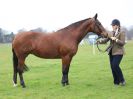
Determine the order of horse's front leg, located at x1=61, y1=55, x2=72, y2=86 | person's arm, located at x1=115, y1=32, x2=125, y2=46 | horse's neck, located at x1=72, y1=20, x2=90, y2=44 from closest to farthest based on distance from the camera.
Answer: person's arm, located at x1=115, y1=32, x2=125, y2=46, horse's front leg, located at x1=61, y1=55, x2=72, y2=86, horse's neck, located at x1=72, y1=20, x2=90, y2=44

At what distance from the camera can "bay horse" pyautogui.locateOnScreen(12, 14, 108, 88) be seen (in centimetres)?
1106

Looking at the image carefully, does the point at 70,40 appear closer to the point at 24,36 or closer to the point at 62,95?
the point at 24,36

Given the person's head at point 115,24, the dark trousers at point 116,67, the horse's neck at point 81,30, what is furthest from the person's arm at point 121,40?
the horse's neck at point 81,30

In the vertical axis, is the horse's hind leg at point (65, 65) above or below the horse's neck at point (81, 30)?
below

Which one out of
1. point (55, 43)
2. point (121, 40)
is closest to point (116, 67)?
point (121, 40)

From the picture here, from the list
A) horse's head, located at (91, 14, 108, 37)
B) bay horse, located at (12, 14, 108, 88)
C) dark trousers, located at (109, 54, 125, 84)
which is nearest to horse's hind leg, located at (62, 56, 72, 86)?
bay horse, located at (12, 14, 108, 88)

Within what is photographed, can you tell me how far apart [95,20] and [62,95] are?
298 cm

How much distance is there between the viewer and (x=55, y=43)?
11.1 meters

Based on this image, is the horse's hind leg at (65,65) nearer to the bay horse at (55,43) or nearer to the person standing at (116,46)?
the bay horse at (55,43)

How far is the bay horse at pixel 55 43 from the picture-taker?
1106 centimetres

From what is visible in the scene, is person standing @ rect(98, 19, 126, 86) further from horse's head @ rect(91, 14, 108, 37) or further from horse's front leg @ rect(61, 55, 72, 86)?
horse's front leg @ rect(61, 55, 72, 86)

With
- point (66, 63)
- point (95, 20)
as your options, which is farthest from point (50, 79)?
point (95, 20)

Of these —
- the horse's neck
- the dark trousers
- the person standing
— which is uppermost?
the horse's neck

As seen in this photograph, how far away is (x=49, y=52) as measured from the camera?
11117 mm
